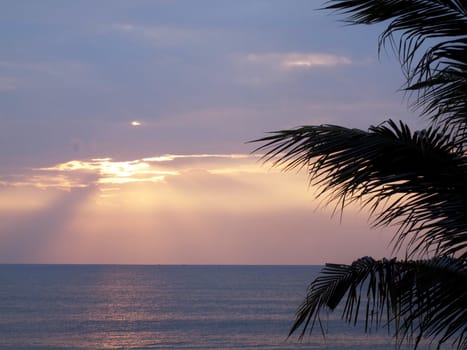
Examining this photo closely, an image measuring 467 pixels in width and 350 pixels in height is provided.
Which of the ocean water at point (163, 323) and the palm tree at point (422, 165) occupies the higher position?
the palm tree at point (422, 165)

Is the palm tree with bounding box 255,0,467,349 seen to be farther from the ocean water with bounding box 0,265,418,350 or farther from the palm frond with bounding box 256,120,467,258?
the ocean water with bounding box 0,265,418,350

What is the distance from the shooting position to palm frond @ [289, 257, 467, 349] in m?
4.83

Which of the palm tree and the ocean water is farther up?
the palm tree

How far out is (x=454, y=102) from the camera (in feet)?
16.9

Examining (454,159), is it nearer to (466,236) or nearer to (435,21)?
(466,236)

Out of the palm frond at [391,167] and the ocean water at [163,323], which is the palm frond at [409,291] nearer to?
the palm frond at [391,167]

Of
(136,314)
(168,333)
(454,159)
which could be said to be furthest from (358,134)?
(136,314)

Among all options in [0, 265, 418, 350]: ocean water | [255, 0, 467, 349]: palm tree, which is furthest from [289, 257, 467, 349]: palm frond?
Answer: [0, 265, 418, 350]: ocean water

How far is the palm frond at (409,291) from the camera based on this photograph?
15.8ft

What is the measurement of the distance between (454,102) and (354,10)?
43.3 inches

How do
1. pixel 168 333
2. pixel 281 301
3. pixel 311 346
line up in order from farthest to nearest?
pixel 281 301 < pixel 168 333 < pixel 311 346

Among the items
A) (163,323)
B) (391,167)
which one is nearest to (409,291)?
(391,167)

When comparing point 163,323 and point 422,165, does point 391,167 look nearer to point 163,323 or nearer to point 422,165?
point 422,165

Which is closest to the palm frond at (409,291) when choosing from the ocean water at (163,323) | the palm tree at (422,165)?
the palm tree at (422,165)
